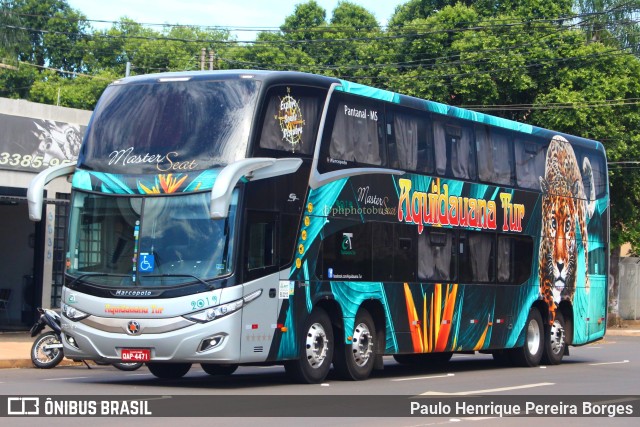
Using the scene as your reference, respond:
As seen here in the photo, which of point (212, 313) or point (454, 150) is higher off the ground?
point (454, 150)

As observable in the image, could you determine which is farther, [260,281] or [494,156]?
[494,156]

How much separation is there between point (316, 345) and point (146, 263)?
2.99 metres

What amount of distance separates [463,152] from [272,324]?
628cm

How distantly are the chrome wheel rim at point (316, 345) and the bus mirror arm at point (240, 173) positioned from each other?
2.42 metres

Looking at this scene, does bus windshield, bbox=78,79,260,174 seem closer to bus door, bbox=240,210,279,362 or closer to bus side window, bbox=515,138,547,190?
bus door, bbox=240,210,279,362

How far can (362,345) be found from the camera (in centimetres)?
1797

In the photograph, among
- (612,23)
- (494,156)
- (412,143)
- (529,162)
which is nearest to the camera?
(412,143)

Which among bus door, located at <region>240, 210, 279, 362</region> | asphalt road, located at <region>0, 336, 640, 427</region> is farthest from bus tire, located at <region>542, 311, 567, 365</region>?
bus door, located at <region>240, 210, 279, 362</region>

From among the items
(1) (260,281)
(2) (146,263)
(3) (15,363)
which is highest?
(2) (146,263)

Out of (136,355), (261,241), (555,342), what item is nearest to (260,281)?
(261,241)

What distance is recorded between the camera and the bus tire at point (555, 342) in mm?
23641

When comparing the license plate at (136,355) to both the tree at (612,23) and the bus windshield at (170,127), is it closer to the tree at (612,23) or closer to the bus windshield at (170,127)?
the bus windshield at (170,127)

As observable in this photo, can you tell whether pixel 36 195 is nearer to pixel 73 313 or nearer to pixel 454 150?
pixel 73 313

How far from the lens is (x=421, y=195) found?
19.4 meters
